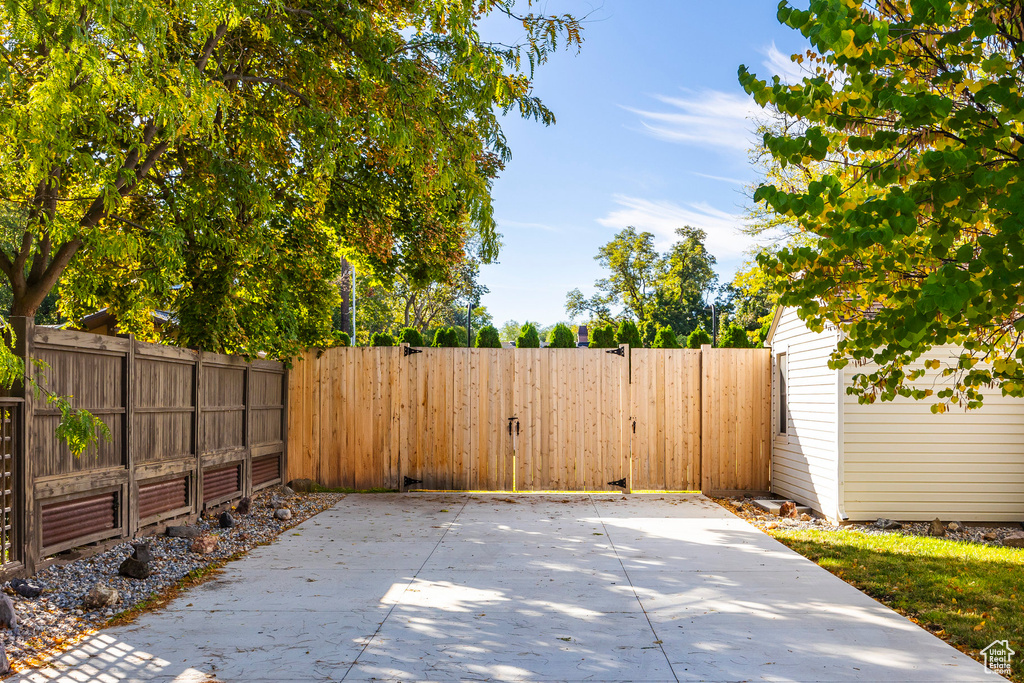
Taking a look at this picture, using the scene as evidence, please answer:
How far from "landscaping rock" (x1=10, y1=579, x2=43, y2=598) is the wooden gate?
18.9 feet

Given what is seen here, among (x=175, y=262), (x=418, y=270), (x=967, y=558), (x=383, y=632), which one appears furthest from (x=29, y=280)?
(x=967, y=558)

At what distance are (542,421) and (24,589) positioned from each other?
6.02 metres

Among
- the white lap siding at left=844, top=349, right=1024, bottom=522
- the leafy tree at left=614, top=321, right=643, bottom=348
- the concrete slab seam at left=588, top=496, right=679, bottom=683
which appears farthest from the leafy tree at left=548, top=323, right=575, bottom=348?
the white lap siding at left=844, top=349, right=1024, bottom=522

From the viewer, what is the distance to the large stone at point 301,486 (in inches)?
349

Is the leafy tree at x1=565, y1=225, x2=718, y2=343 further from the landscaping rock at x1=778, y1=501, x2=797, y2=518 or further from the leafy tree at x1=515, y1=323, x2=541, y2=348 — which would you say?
the landscaping rock at x1=778, y1=501, x2=797, y2=518

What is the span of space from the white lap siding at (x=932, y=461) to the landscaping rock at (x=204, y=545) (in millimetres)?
5918

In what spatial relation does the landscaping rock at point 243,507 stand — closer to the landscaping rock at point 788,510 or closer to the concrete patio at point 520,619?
the concrete patio at point 520,619

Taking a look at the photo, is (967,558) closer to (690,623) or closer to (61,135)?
(690,623)

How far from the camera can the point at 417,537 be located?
629 cm

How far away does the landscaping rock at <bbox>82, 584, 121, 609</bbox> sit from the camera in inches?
156

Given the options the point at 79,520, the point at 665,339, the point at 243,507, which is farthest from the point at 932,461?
the point at 79,520

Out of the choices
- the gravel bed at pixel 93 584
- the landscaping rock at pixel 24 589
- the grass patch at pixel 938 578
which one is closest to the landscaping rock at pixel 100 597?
the gravel bed at pixel 93 584

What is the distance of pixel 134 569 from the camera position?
4.61 meters

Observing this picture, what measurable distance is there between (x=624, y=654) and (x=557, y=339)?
744 cm
